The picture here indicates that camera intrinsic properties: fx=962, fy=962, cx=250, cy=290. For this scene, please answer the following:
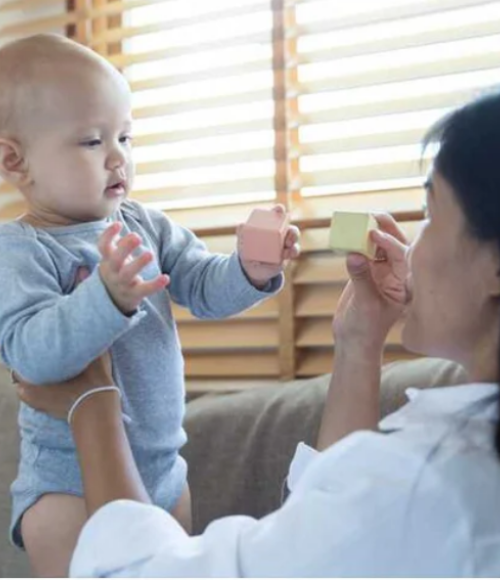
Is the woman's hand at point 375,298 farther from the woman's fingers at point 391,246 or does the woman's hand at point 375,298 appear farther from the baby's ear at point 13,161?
the baby's ear at point 13,161

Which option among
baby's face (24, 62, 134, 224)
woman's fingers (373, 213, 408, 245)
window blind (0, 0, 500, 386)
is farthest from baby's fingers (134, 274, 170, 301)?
window blind (0, 0, 500, 386)

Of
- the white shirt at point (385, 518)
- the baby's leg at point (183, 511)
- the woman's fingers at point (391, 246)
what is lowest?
the baby's leg at point (183, 511)

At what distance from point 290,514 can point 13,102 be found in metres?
0.67

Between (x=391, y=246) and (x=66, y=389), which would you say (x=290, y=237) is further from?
(x=66, y=389)

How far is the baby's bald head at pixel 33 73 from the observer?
3.83 feet

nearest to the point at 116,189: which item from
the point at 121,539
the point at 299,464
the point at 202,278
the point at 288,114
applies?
the point at 202,278

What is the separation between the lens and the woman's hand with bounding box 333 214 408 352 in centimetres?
119

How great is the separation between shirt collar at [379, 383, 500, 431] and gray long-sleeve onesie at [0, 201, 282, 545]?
1.14 feet

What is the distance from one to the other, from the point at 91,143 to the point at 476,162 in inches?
21.4

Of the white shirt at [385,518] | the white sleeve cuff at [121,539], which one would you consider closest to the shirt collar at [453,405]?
the white shirt at [385,518]

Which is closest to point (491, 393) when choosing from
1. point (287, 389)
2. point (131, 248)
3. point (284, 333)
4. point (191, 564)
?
point (191, 564)

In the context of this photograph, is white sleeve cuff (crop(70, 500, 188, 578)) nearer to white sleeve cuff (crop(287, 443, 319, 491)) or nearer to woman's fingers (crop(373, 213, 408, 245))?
white sleeve cuff (crop(287, 443, 319, 491))

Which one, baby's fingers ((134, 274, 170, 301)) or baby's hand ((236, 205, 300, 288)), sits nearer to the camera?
baby's fingers ((134, 274, 170, 301))

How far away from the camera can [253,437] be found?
1.68 m
